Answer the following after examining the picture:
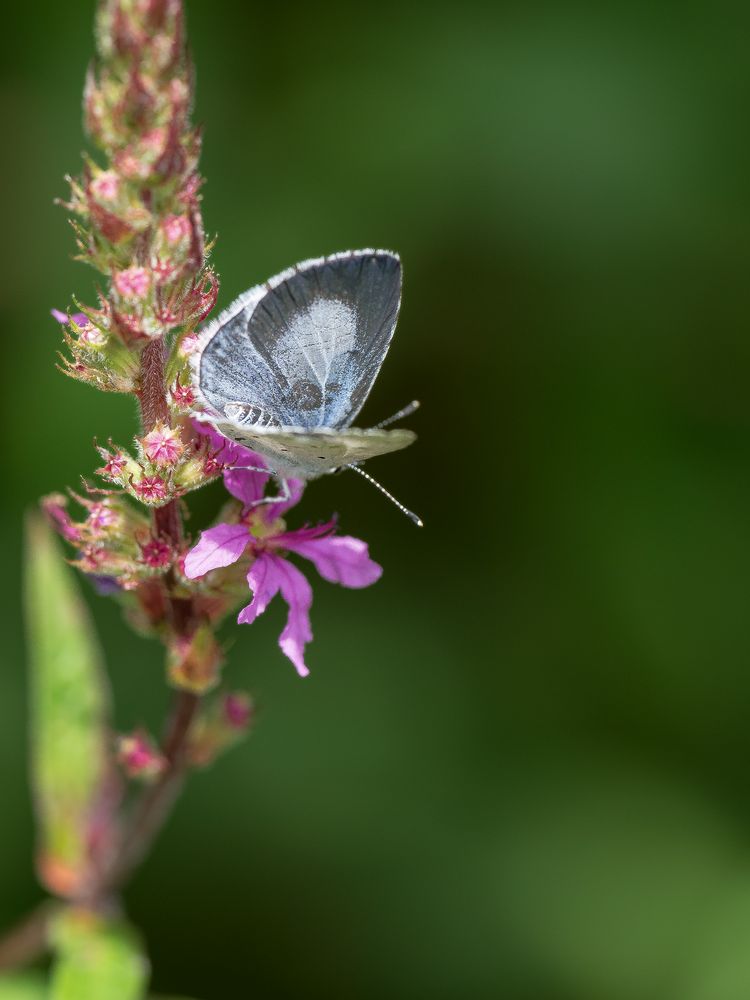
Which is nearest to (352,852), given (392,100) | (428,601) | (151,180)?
(428,601)

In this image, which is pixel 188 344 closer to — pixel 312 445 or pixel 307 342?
pixel 307 342

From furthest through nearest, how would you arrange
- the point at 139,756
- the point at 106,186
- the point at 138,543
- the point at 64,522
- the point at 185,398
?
the point at 139,756, the point at 64,522, the point at 138,543, the point at 185,398, the point at 106,186

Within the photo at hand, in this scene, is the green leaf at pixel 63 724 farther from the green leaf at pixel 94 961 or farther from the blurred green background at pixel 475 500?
the blurred green background at pixel 475 500

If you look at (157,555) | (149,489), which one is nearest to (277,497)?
(157,555)

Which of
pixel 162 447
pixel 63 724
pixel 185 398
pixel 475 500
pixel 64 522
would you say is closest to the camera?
pixel 162 447

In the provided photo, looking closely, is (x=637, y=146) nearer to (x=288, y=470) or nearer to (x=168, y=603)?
(x=288, y=470)

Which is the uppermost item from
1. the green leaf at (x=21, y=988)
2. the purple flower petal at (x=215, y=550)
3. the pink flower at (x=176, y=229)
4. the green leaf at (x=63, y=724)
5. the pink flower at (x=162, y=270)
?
the pink flower at (x=176, y=229)

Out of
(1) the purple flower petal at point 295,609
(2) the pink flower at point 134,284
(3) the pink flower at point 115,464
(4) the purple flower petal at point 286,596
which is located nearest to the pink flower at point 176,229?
(2) the pink flower at point 134,284
